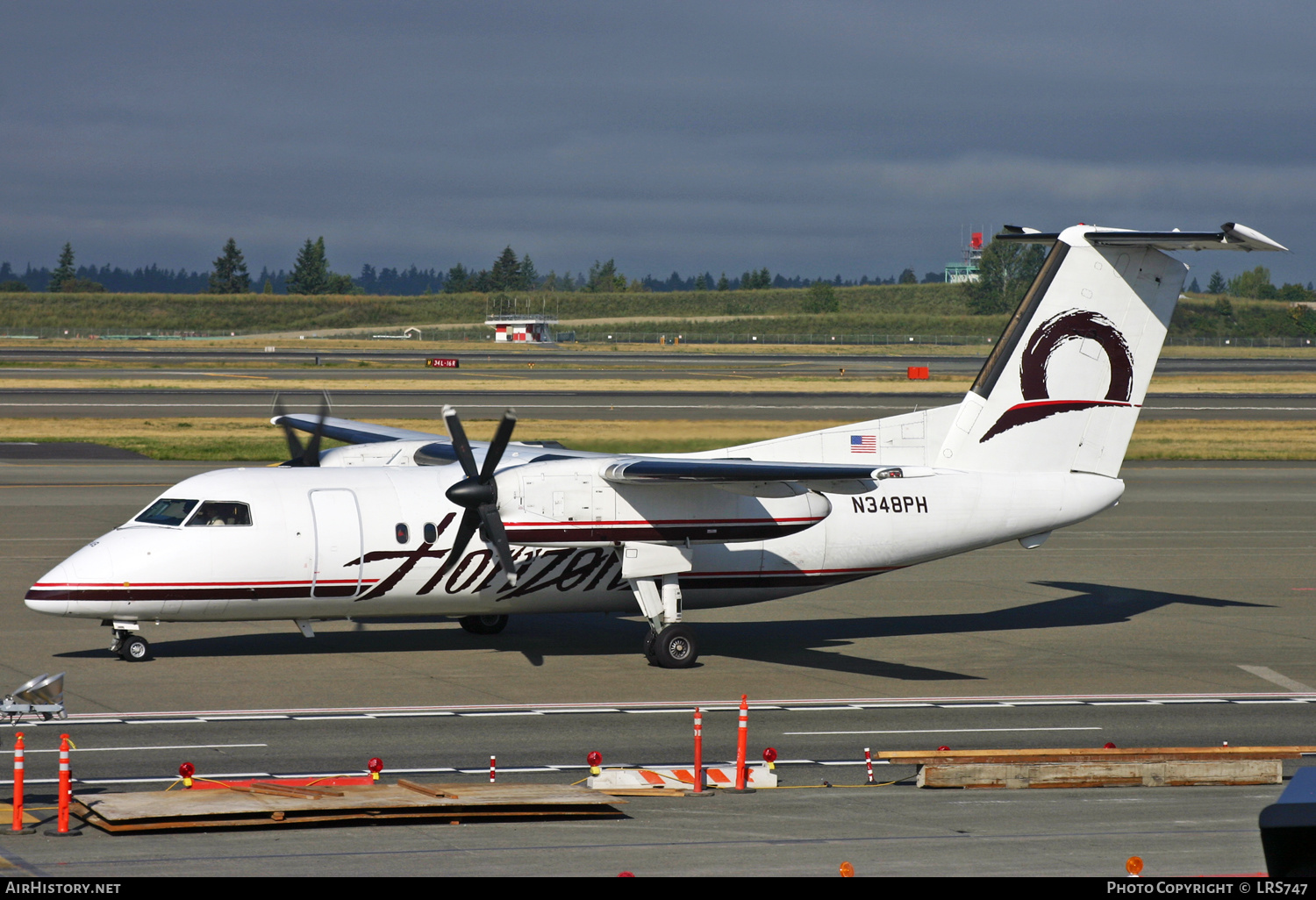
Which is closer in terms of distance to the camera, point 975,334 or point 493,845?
point 493,845

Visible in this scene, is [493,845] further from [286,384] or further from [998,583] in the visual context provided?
[286,384]

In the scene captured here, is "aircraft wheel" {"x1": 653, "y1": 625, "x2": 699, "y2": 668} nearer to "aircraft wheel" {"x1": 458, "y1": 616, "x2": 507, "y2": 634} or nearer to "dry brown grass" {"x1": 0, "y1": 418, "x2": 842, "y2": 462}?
"aircraft wheel" {"x1": 458, "y1": 616, "x2": 507, "y2": 634}

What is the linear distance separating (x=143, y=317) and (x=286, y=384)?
128 metres

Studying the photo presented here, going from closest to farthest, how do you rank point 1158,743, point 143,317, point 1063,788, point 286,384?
point 1063,788 → point 1158,743 → point 286,384 → point 143,317

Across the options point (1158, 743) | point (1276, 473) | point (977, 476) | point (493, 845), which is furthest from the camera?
point (1276, 473)

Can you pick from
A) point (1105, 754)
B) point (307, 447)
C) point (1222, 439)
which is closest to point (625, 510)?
point (307, 447)

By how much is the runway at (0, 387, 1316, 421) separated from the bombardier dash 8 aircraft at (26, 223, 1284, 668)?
37692mm

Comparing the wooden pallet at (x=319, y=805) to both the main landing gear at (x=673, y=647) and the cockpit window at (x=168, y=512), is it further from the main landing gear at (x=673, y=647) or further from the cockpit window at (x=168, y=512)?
the main landing gear at (x=673, y=647)

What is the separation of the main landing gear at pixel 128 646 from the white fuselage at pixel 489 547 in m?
0.82

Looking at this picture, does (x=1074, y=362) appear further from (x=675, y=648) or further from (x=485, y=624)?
(x=485, y=624)

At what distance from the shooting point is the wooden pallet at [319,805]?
1239 cm

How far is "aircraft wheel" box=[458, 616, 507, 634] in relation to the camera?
23875 mm
